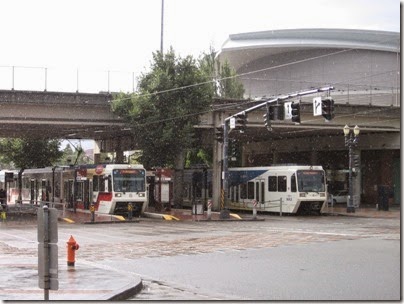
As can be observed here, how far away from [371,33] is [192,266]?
218 feet

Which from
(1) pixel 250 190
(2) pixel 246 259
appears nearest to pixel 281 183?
(1) pixel 250 190

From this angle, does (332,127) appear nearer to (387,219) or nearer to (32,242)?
(387,219)

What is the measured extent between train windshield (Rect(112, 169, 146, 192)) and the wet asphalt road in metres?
9.87

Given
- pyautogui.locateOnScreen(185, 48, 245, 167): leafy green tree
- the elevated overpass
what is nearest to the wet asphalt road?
the elevated overpass

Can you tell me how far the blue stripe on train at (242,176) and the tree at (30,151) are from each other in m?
29.8

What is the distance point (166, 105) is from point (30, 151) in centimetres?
3345

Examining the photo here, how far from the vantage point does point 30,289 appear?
1293 centimetres

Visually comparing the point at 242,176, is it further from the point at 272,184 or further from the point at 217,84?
the point at 217,84

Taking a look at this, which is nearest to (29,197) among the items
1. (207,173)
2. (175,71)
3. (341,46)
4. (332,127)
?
(207,173)

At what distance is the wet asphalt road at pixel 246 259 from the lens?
13.6 metres

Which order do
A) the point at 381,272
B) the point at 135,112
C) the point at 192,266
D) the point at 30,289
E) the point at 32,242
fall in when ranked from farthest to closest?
the point at 135,112 → the point at 32,242 → the point at 192,266 → the point at 381,272 → the point at 30,289

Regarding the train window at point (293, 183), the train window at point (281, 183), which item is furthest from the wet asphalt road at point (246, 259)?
the train window at point (281, 183)

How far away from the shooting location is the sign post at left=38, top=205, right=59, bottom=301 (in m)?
10.2

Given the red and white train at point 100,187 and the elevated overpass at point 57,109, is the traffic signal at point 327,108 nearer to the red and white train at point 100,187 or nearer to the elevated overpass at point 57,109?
the red and white train at point 100,187
